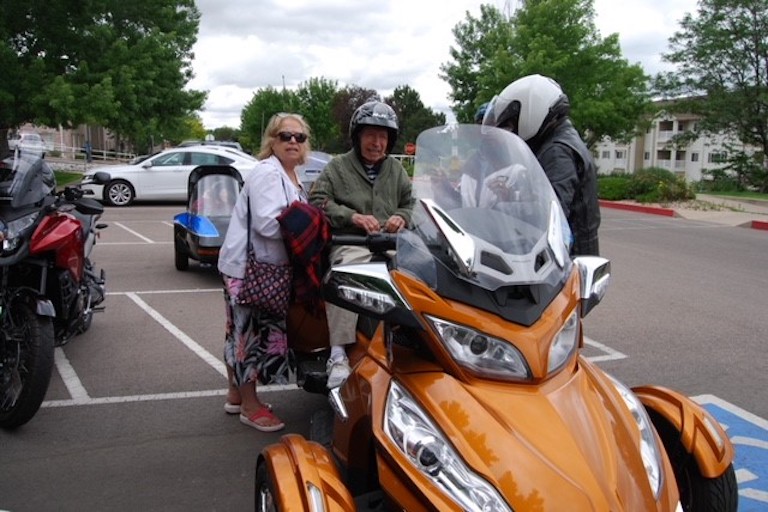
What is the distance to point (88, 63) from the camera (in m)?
22.0

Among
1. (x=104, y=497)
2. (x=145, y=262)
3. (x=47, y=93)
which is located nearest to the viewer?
(x=104, y=497)

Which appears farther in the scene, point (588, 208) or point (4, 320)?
point (4, 320)

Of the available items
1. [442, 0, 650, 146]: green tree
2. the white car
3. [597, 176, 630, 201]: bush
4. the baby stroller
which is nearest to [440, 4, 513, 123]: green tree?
[442, 0, 650, 146]: green tree

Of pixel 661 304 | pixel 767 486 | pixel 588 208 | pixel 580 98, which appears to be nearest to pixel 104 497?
pixel 588 208

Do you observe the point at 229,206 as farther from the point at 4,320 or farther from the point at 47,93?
the point at 47,93

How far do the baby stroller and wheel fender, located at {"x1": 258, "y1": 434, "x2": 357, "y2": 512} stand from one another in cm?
602

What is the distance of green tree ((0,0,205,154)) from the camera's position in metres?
20.3

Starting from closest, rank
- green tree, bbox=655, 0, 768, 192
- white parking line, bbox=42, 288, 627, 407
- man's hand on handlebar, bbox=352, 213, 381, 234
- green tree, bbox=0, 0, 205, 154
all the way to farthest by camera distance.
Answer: man's hand on handlebar, bbox=352, 213, 381, 234 → white parking line, bbox=42, 288, 627, 407 → green tree, bbox=0, 0, 205, 154 → green tree, bbox=655, 0, 768, 192

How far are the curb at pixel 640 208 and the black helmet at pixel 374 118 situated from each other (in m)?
18.3

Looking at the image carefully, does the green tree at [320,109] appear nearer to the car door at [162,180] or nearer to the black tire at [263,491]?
the car door at [162,180]

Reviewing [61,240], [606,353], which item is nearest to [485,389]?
[61,240]

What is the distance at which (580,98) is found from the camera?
33.7 m

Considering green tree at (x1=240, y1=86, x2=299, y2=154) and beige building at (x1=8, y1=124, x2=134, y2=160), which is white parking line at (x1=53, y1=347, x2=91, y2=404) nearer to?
beige building at (x1=8, y1=124, x2=134, y2=160)

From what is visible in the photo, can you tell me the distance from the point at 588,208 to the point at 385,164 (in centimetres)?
117
